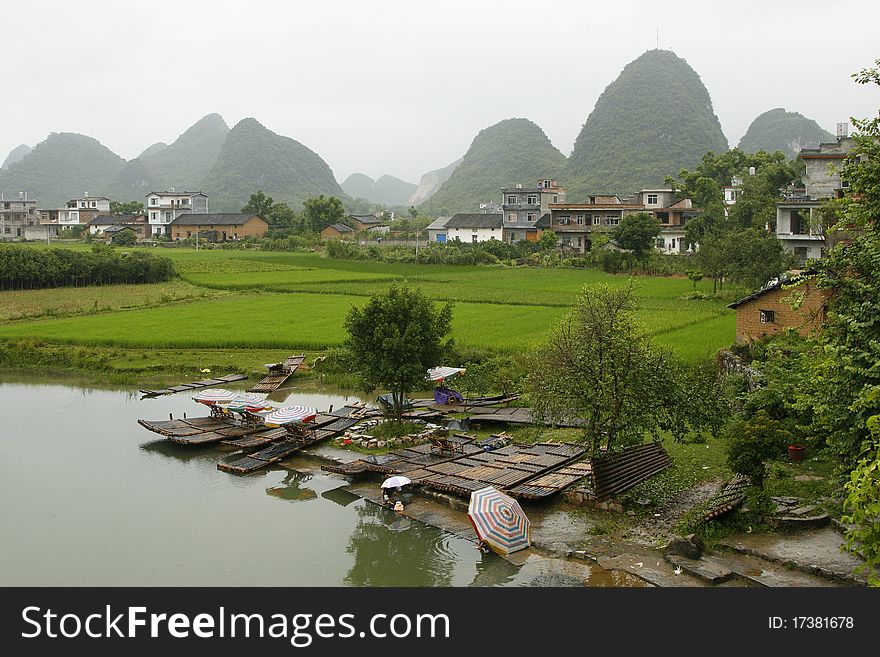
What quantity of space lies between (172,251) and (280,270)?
21.1 m

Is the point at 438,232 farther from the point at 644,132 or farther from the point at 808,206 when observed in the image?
the point at 644,132

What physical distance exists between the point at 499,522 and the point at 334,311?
27.4 m

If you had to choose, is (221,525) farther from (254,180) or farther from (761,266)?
(254,180)

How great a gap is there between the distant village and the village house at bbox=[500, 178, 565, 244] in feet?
0.32

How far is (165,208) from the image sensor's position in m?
96.8

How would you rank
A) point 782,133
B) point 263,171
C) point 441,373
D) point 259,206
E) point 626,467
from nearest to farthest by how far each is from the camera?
point 626,467
point 441,373
point 259,206
point 782,133
point 263,171

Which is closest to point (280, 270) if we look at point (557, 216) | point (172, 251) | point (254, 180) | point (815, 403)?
point (172, 251)

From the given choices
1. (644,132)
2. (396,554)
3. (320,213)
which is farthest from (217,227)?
(396,554)

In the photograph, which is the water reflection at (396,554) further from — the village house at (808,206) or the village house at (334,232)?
the village house at (334,232)

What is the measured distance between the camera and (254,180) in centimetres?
14288

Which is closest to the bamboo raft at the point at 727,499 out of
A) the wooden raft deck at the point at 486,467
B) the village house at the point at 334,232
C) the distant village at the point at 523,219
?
the wooden raft deck at the point at 486,467

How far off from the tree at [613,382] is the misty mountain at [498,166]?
10755cm

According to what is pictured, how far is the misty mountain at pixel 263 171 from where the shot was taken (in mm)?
138125

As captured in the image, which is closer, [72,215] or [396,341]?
[396,341]
